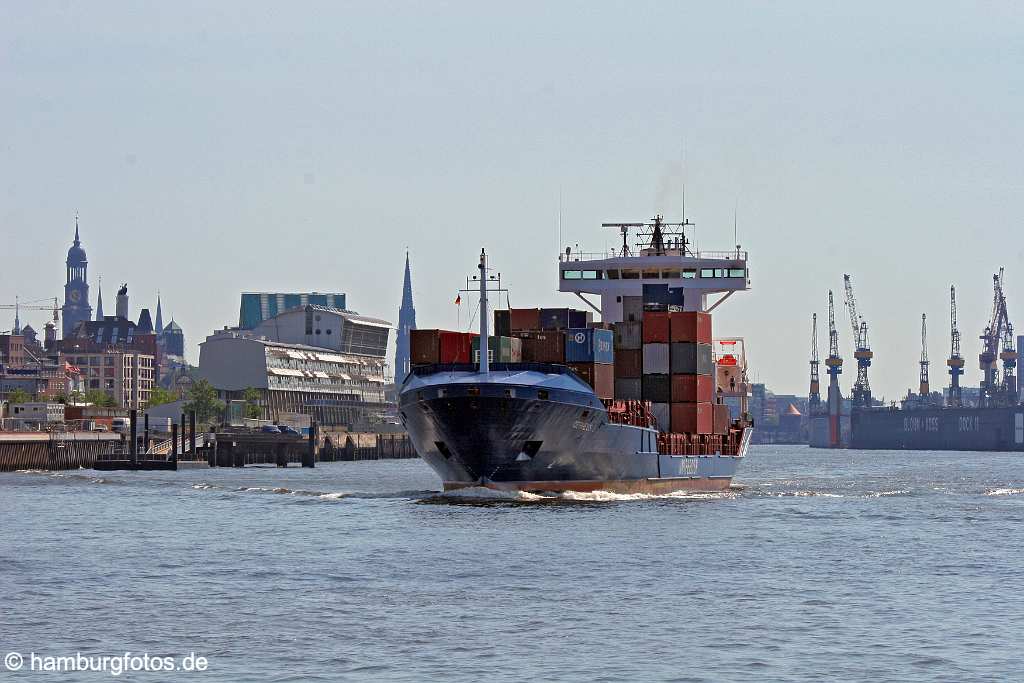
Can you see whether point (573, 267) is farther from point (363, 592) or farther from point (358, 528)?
point (363, 592)

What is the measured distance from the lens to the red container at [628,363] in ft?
299

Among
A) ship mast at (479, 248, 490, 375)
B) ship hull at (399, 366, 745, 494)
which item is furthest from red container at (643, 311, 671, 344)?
ship mast at (479, 248, 490, 375)

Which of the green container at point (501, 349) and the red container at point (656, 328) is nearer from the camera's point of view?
the green container at point (501, 349)

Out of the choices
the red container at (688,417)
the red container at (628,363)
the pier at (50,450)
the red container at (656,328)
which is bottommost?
the pier at (50,450)

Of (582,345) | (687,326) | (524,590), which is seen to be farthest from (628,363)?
(524,590)

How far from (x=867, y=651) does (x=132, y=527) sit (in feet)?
124

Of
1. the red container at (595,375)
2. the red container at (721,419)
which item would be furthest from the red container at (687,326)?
the red container at (721,419)

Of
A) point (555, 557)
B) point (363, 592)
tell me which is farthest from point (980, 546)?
point (363, 592)

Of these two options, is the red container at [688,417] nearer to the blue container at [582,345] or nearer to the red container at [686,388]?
the red container at [686,388]

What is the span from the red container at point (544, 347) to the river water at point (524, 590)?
7.29 m

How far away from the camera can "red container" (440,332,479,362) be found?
83.6m

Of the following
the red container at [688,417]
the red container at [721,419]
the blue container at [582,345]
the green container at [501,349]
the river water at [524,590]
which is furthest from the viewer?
the red container at [721,419]

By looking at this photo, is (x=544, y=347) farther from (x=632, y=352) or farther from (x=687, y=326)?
(x=687, y=326)

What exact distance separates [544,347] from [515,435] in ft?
29.8
